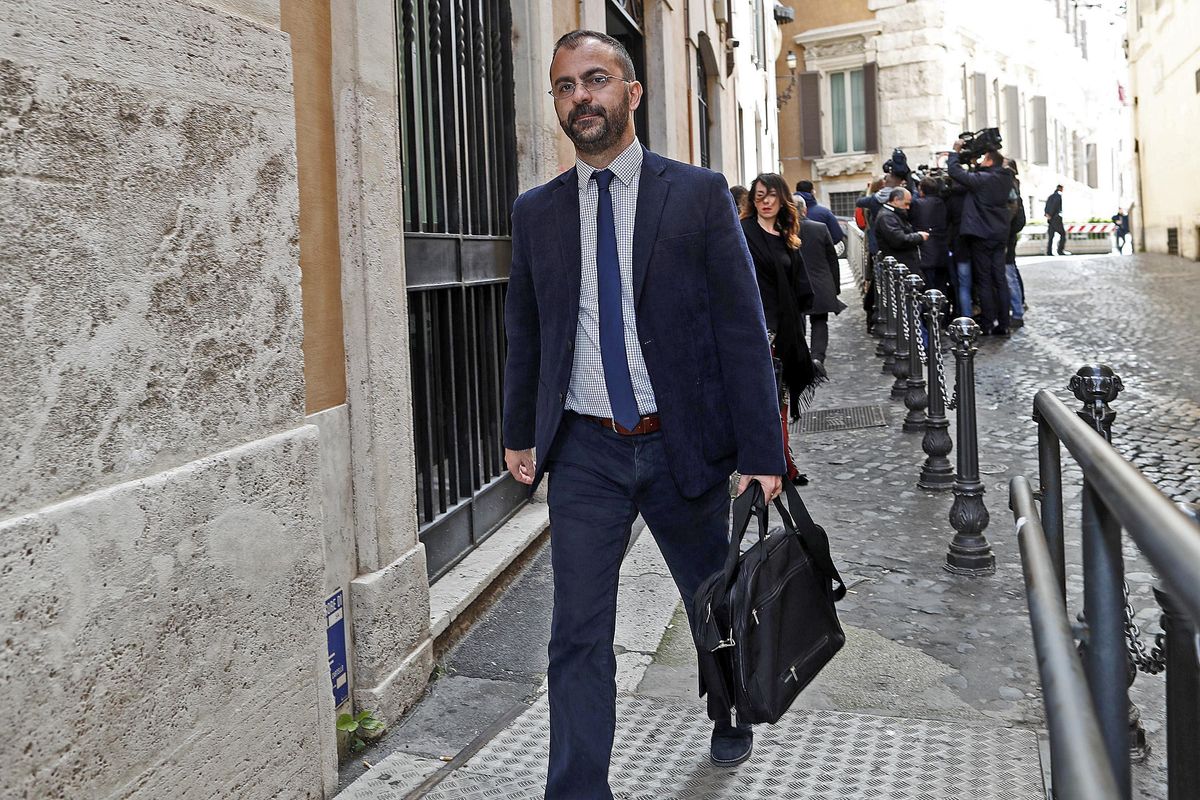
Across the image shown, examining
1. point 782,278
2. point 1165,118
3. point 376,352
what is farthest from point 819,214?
point 1165,118

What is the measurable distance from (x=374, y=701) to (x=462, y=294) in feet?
6.21

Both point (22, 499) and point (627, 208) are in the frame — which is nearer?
point (22, 499)

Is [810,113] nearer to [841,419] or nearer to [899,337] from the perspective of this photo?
[899,337]

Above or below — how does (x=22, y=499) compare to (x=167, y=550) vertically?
above

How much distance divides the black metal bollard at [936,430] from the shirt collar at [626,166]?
393 cm

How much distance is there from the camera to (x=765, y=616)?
105 inches

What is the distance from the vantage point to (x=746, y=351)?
2.81 meters

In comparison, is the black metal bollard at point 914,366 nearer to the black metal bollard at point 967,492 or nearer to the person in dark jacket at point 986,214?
the black metal bollard at point 967,492

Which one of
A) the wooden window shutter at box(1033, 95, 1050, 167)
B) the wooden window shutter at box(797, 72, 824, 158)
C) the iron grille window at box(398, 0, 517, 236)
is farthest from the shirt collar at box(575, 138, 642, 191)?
the wooden window shutter at box(1033, 95, 1050, 167)

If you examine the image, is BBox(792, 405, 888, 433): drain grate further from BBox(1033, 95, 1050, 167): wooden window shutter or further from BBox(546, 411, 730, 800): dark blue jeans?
BBox(1033, 95, 1050, 167): wooden window shutter

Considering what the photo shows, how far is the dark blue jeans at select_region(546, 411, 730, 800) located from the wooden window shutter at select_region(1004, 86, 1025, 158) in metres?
37.0

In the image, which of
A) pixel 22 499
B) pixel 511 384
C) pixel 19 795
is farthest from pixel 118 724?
pixel 511 384

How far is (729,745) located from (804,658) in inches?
23.6

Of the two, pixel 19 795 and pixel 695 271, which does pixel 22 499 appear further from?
pixel 695 271
